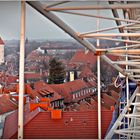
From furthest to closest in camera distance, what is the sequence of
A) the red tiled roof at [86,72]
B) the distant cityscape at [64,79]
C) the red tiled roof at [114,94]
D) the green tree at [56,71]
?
the red tiled roof at [114,94], the red tiled roof at [86,72], the green tree at [56,71], the distant cityscape at [64,79]

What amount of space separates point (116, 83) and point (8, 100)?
1.00 m

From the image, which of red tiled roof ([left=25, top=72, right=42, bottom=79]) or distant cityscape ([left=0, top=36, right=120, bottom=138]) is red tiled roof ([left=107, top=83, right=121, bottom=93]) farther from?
red tiled roof ([left=25, top=72, right=42, bottom=79])

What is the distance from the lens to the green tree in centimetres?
192

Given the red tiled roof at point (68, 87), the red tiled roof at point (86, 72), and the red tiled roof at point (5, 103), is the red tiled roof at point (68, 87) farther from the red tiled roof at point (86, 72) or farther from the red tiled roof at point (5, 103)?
the red tiled roof at point (5, 103)

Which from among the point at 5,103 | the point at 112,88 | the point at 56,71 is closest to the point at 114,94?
the point at 112,88

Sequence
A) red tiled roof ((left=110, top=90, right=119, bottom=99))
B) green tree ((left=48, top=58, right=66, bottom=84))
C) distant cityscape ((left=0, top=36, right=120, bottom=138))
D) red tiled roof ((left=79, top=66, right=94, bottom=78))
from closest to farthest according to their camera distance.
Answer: distant cityscape ((left=0, top=36, right=120, bottom=138)) → green tree ((left=48, top=58, right=66, bottom=84)) → red tiled roof ((left=79, top=66, right=94, bottom=78)) → red tiled roof ((left=110, top=90, right=119, bottom=99))

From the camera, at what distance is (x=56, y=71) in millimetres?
1958

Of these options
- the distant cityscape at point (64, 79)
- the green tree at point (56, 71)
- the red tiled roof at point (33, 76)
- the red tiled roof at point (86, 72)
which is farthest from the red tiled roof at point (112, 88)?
the red tiled roof at point (33, 76)

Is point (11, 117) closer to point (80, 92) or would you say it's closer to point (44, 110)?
point (44, 110)

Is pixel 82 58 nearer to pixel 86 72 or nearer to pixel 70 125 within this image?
pixel 86 72

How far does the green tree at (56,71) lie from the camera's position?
1.92 metres

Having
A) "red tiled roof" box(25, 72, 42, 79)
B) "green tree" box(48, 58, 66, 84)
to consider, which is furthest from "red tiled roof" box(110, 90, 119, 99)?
"red tiled roof" box(25, 72, 42, 79)

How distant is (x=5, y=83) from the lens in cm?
183

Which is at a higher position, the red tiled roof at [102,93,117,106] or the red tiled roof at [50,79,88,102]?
the red tiled roof at [50,79,88,102]
